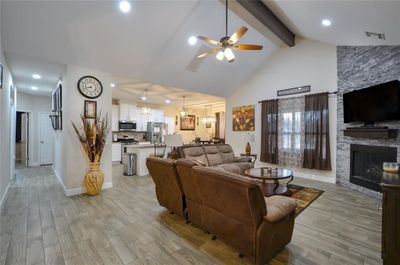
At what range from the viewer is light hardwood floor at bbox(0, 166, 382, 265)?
1.97 meters

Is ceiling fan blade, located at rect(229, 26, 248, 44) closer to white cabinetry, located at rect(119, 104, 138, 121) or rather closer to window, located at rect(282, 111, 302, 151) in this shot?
window, located at rect(282, 111, 302, 151)

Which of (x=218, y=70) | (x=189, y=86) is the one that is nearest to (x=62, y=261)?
(x=189, y=86)

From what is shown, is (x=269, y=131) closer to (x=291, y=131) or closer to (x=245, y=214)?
(x=291, y=131)

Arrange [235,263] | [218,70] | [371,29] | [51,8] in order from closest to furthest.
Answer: [235,263] → [51,8] → [371,29] → [218,70]

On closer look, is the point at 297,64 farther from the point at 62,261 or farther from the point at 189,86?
the point at 62,261

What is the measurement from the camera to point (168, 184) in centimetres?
280

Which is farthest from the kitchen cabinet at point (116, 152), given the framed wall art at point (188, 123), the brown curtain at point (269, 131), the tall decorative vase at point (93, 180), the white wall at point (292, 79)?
the brown curtain at point (269, 131)

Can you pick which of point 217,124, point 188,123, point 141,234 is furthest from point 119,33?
point 217,124

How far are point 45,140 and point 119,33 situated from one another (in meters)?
6.10

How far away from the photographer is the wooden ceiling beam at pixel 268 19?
3973mm

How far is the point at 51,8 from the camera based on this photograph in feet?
9.34

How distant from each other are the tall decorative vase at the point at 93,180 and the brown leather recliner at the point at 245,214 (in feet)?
8.57

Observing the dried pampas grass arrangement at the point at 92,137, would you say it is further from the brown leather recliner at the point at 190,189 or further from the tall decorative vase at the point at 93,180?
the brown leather recliner at the point at 190,189

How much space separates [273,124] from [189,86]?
2.88 metres
